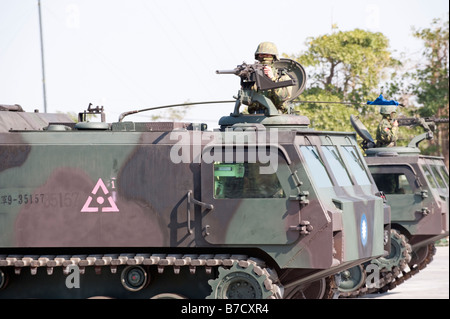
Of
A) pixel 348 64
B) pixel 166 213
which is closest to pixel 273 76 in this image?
pixel 166 213

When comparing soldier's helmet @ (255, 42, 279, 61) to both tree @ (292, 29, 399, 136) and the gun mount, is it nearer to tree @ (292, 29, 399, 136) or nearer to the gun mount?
the gun mount

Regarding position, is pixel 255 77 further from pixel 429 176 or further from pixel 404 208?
pixel 429 176

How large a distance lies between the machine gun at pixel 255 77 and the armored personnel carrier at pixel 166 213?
3.78 ft

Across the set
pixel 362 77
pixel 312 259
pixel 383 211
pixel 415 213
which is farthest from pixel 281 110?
pixel 362 77

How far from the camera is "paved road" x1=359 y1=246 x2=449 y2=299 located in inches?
780

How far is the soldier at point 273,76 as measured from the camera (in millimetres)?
13961

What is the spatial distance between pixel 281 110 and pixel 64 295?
3809 millimetres

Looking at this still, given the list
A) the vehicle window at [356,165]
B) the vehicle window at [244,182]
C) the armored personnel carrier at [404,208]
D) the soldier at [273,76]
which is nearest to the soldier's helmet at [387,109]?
Answer: the armored personnel carrier at [404,208]

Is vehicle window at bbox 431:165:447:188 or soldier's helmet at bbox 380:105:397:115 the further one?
vehicle window at bbox 431:165:447:188

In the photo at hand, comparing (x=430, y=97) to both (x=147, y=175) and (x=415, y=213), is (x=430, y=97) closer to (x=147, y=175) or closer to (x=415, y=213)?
(x=415, y=213)

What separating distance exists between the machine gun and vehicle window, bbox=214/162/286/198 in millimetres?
1873

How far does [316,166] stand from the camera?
12.5m

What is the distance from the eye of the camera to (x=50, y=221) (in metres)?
12.2

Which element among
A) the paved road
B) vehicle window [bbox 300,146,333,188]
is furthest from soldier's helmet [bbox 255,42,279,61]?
the paved road
